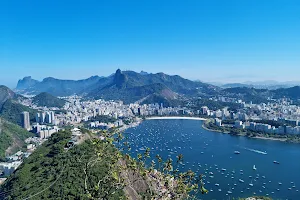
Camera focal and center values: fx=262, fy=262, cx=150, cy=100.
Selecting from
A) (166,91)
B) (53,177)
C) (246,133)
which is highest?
(166,91)

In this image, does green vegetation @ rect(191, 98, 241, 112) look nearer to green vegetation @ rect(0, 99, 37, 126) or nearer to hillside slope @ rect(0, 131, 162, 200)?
green vegetation @ rect(0, 99, 37, 126)

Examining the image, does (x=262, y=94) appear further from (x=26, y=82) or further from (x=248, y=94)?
(x=26, y=82)

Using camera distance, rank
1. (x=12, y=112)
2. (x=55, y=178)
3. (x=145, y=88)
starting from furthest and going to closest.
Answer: (x=145, y=88), (x=12, y=112), (x=55, y=178)

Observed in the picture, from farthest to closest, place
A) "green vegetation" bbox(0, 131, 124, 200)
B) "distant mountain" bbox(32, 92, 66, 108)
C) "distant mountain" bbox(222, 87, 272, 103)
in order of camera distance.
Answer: "distant mountain" bbox(222, 87, 272, 103) → "distant mountain" bbox(32, 92, 66, 108) → "green vegetation" bbox(0, 131, 124, 200)

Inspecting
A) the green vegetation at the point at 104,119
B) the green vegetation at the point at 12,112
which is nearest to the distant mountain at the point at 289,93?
the green vegetation at the point at 104,119

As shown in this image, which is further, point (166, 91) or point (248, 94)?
point (166, 91)

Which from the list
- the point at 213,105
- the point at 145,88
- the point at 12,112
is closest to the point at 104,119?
the point at 12,112

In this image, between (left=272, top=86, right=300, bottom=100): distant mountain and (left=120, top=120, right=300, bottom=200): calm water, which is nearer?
(left=120, top=120, right=300, bottom=200): calm water

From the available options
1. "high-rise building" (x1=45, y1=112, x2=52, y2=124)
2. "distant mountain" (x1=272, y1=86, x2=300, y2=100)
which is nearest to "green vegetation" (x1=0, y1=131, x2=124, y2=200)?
"high-rise building" (x1=45, y1=112, x2=52, y2=124)
